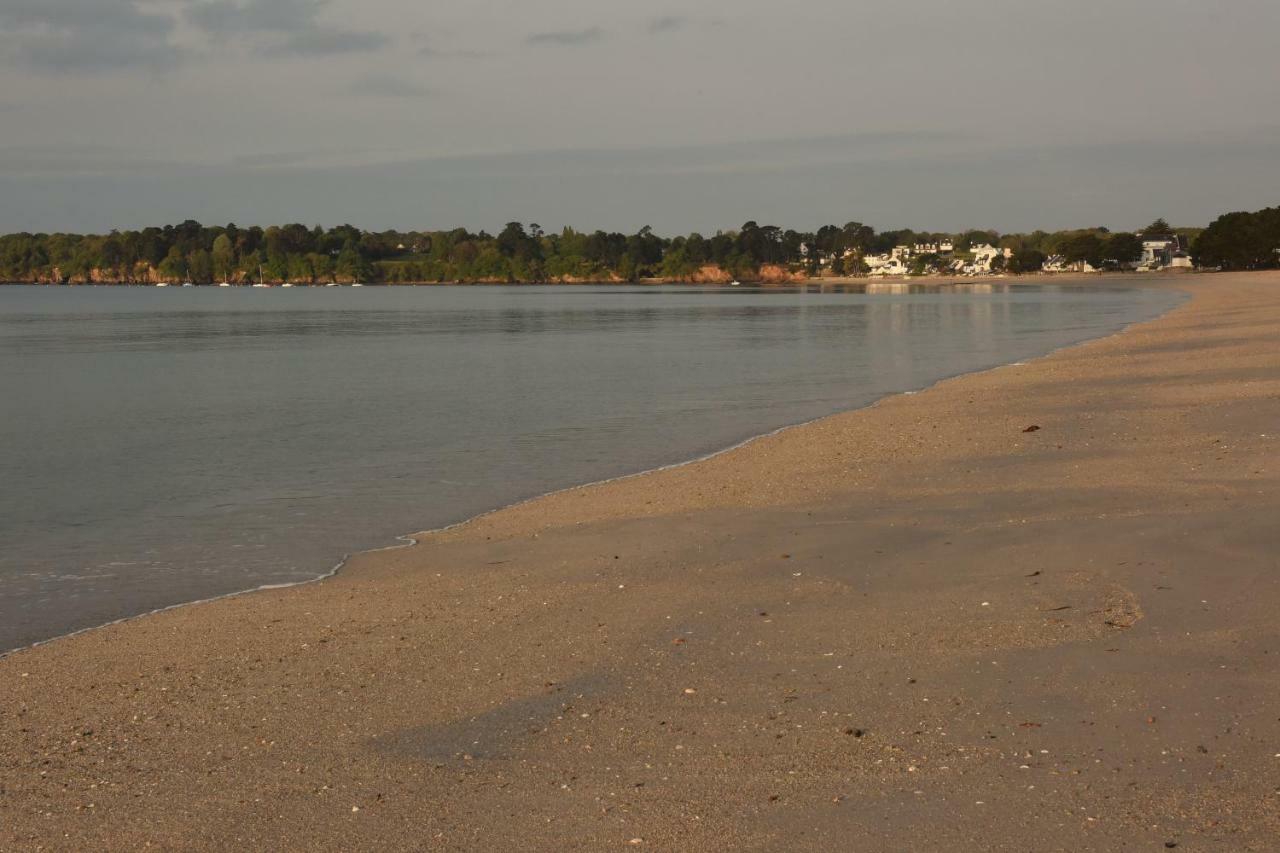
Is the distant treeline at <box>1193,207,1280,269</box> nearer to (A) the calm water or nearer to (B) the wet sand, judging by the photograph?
(A) the calm water

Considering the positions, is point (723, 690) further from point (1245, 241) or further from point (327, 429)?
point (1245, 241)

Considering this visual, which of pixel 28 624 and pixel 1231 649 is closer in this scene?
pixel 1231 649

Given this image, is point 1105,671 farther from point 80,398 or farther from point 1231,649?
point 80,398

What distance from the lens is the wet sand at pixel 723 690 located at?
18.6 feet

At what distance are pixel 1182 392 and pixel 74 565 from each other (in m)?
17.4

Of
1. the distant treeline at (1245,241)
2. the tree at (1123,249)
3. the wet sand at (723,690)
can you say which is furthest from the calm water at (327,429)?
the tree at (1123,249)

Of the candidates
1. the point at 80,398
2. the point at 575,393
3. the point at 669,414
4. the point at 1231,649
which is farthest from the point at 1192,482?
the point at 80,398

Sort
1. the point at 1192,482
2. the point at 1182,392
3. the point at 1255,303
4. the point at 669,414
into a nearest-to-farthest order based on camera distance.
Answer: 1. the point at 1192,482
2. the point at 1182,392
3. the point at 669,414
4. the point at 1255,303

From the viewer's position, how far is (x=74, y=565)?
12742 millimetres

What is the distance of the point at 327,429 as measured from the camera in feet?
82.9

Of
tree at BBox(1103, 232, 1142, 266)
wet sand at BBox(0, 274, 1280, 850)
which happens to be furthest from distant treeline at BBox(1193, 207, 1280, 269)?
wet sand at BBox(0, 274, 1280, 850)

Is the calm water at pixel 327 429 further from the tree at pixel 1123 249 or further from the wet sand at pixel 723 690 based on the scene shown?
the tree at pixel 1123 249

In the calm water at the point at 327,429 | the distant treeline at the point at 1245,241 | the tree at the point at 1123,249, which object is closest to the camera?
the calm water at the point at 327,429

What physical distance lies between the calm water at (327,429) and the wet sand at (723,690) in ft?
6.98
